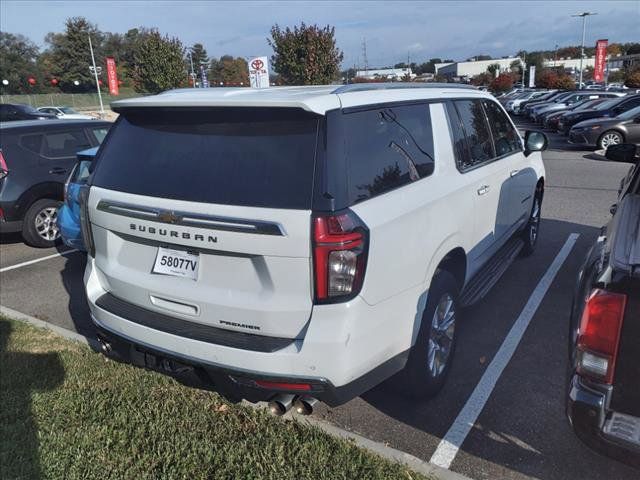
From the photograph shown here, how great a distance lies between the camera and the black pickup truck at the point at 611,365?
2090 millimetres

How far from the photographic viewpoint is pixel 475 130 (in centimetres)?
426

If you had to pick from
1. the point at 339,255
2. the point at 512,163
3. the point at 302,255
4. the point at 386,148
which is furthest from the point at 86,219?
the point at 512,163

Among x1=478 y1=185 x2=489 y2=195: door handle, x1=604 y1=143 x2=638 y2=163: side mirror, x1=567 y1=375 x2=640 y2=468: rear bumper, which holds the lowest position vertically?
x1=567 y1=375 x2=640 y2=468: rear bumper

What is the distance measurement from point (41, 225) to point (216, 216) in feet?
20.6

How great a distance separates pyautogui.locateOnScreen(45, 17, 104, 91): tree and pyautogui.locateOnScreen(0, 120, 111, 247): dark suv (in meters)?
87.6

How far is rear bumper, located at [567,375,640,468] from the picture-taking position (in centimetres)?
218

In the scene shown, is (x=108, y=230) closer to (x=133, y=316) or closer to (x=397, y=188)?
(x=133, y=316)

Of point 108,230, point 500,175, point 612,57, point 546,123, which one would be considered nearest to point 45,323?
point 108,230

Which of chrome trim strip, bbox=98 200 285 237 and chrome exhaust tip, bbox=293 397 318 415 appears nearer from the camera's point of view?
chrome trim strip, bbox=98 200 285 237

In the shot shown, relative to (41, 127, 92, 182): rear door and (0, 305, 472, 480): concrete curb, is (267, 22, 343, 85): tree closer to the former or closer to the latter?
(41, 127, 92, 182): rear door

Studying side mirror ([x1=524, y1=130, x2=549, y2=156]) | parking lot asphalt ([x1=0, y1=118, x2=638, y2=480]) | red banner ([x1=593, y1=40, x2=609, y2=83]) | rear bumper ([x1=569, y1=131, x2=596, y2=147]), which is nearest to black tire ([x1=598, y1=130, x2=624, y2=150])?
rear bumper ([x1=569, y1=131, x2=596, y2=147])

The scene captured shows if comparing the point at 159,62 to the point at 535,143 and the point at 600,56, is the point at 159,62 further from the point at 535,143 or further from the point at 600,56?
the point at 600,56

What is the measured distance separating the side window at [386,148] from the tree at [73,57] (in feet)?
307

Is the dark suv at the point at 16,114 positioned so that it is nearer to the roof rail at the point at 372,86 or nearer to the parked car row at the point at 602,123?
the parked car row at the point at 602,123
